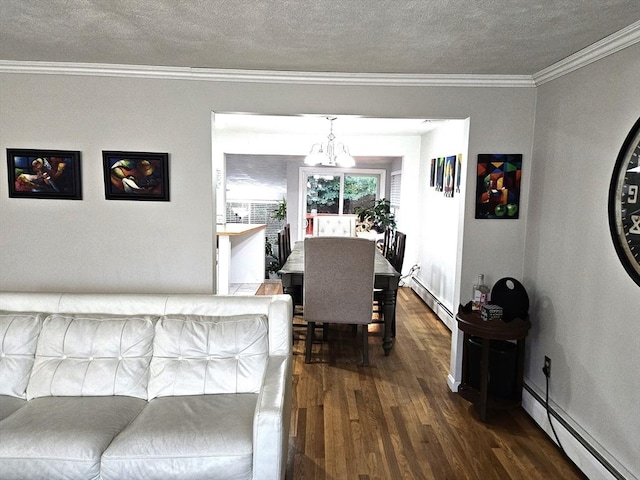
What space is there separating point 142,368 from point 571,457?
7.88 ft

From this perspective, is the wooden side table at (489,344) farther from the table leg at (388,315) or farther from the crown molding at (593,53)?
the crown molding at (593,53)

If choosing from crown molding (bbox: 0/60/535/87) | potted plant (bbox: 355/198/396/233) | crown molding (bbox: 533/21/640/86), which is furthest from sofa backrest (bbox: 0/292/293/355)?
potted plant (bbox: 355/198/396/233)

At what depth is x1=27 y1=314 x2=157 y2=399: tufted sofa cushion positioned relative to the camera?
2.27m

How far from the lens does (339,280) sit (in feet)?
12.1

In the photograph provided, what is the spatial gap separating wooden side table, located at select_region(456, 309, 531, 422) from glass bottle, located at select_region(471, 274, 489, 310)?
91mm

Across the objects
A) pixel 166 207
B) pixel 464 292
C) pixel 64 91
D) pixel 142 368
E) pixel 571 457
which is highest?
pixel 64 91

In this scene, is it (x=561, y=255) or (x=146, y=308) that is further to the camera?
(x=561, y=255)

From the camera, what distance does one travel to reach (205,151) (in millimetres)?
3178

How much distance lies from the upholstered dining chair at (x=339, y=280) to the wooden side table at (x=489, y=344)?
89 centimetres

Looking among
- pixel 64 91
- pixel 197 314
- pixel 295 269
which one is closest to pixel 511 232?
pixel 295 269

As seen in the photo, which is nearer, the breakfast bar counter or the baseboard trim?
the baseboard trim

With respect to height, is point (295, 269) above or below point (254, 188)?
below

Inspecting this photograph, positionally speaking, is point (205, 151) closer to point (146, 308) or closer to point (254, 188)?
point (146, 308)

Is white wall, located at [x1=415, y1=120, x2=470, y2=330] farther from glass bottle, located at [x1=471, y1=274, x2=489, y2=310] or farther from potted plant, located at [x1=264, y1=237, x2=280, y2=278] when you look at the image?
potted plant, located at [x1=264, y1=237, x2=280, y2=278]
